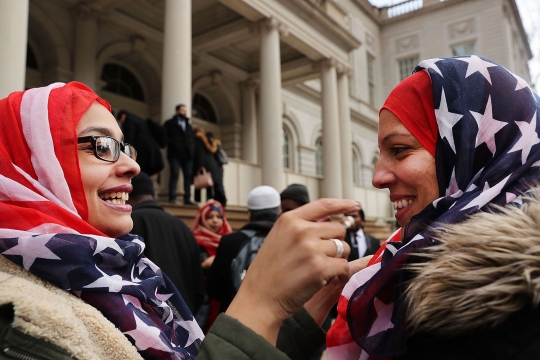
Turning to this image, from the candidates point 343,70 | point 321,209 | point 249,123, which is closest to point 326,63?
point 343,70

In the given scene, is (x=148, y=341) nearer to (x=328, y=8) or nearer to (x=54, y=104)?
(x=54, y=104)

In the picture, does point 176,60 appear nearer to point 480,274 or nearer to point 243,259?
point 243,259

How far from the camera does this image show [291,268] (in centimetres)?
95

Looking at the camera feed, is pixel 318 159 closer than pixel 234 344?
No

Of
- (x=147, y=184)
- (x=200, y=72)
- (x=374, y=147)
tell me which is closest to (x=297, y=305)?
(x=147, y=184)

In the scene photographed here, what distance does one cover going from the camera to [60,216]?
142 cm

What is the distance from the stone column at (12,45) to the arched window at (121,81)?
650cm

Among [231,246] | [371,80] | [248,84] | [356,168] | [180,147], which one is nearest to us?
[231,246]

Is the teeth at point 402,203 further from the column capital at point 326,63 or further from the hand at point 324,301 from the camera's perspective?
the column capital at point 326,63

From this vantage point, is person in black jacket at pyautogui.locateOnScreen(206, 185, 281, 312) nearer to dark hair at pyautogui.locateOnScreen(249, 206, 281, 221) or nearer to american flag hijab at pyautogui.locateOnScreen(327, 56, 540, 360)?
dark hair at pyautogui.locateOnScreen(249, 206, 281, 221)

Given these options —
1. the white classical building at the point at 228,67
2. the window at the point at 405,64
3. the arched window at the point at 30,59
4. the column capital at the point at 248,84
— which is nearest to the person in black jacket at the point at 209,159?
the white classical building at the point at 228,67

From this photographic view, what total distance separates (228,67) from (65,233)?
14.8 meters

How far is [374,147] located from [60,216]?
24.2 metres

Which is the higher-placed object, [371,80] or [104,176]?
[371,80]
